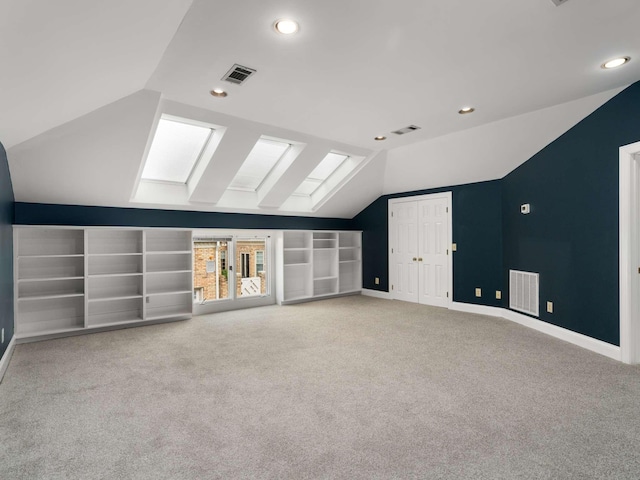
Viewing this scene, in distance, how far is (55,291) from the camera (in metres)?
4.77

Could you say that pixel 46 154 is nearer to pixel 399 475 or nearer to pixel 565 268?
pixel 399 475

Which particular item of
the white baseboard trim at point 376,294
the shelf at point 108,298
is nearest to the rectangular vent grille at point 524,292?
the white baseboard trim at point 376,294

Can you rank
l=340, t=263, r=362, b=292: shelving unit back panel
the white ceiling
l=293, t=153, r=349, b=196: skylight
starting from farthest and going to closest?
l=340, t=263, r=362, b=292: shelving unit back panel → l=293, t=153, r=349, b=196: skylight → the white ceiling

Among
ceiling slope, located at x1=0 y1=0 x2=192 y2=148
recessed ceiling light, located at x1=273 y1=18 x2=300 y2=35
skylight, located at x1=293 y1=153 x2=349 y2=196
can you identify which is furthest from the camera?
skylight, located at x1=293 y1=153 x2=349 y2=196

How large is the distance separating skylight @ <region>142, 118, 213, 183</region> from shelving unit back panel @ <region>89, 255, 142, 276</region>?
124cm

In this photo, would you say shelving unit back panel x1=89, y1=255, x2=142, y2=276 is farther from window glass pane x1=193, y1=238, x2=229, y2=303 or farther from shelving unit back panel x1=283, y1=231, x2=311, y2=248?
shelving unit back panel x1=283, y1=231, x2=311, y2=248

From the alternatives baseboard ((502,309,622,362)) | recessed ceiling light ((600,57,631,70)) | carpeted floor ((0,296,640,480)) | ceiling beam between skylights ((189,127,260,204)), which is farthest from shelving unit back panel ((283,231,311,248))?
recessed ceiling light ((600,57,631,70))

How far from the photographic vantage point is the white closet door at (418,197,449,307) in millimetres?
6473

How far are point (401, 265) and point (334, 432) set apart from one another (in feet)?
17.0

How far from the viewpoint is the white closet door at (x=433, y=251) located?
21.2 ft

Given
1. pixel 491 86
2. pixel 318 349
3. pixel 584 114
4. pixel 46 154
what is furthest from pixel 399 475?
pixel 46 154

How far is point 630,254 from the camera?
3.50m

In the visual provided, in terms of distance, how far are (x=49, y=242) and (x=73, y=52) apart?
3.47 m

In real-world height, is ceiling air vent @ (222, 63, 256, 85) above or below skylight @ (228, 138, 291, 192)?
above
